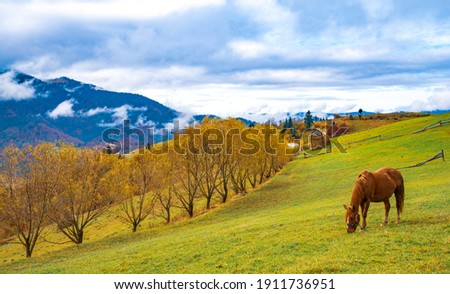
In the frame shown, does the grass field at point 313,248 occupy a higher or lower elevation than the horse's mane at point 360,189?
lower

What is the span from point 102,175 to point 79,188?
4774 mm

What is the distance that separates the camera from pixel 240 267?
52.8ft

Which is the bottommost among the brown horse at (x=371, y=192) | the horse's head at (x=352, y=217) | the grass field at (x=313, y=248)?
the grass field at (x=313, y=248)

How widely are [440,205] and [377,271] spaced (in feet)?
41.7

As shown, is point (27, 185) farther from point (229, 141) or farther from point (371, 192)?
point (371, 192)

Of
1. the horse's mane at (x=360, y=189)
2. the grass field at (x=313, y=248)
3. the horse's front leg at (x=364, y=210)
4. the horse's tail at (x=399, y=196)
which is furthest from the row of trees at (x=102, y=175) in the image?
the horse's front leg at (x=364, y=210)

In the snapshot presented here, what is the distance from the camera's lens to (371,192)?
1842 centimetres

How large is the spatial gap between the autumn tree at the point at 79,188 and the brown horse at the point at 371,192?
3299 centimetres

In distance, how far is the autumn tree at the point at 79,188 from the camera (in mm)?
41812

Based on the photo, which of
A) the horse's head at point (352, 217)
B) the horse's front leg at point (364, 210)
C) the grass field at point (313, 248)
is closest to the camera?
the grass field at point (313, 248)

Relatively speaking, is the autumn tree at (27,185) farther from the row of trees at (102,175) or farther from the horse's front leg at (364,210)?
the horse's front leg at (364,210)

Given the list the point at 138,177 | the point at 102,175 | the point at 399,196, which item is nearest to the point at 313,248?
the point at 399,196
